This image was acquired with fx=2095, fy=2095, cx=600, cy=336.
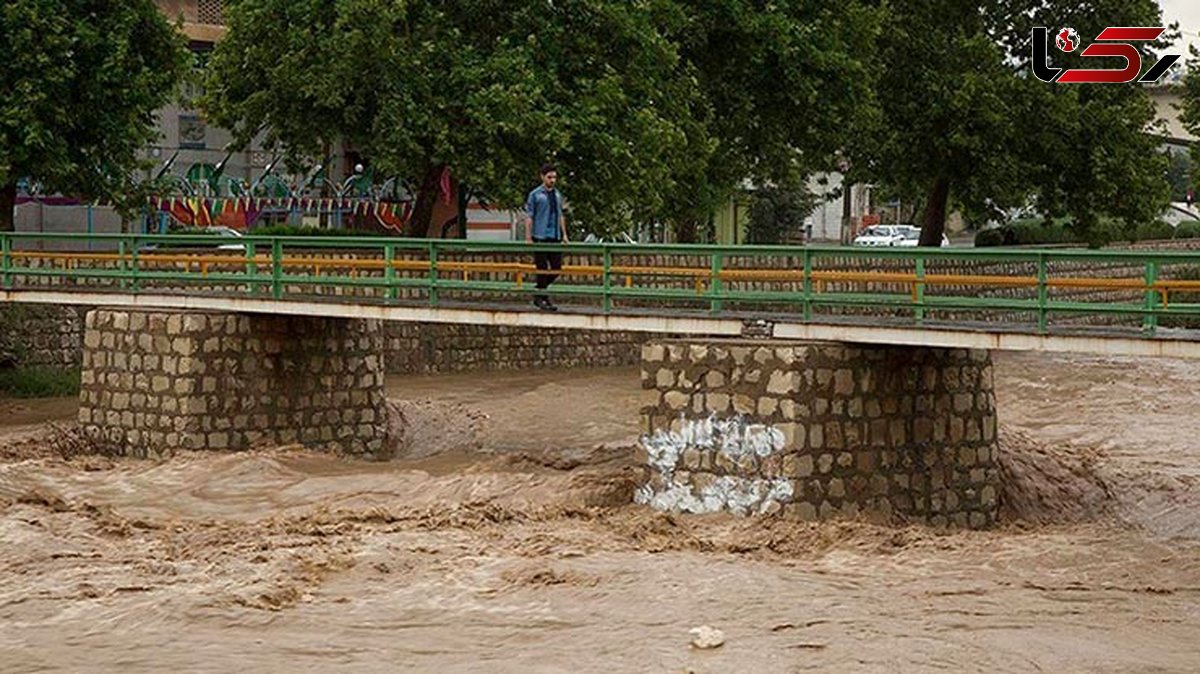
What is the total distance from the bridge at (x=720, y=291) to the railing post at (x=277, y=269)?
0.07 ft

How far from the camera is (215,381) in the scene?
85.5 feet

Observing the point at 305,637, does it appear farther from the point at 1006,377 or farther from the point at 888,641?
the point at 1006,377

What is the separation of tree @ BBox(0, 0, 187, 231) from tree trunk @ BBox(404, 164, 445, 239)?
15.5 feet

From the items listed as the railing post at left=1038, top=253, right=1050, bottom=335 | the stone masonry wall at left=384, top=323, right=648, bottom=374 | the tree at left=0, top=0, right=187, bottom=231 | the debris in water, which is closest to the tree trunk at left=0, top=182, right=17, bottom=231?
the tree at left=0, top=0, right=187, bottom=231

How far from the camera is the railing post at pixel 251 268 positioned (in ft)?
84.9

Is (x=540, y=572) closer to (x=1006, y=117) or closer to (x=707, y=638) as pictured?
(x=707, y=638)

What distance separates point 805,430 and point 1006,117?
83.3ft

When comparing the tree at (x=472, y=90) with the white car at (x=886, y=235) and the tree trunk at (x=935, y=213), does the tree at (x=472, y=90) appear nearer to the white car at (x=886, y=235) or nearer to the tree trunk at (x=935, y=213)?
the tree trunk at (x=935, y=213)

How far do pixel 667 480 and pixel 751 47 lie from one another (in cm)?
2108

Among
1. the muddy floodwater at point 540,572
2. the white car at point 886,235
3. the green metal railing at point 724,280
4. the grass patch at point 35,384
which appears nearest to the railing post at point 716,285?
the green metal railing at point 724,280

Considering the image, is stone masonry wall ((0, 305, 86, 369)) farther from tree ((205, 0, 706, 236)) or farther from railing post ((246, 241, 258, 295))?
railing post ((246, 241, 258, 295))

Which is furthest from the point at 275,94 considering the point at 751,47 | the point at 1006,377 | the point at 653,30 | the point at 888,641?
the point at 888,641

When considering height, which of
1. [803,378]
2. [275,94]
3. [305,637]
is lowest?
[305,637]

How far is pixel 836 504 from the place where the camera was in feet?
66.7
